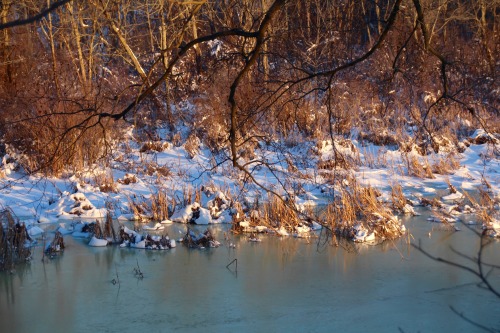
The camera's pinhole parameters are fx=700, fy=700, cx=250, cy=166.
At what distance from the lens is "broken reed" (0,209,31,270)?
24.6 ft

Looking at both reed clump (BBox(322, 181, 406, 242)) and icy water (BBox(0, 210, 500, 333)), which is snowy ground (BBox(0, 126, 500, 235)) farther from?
icy water (BBox(0, 210, 500, 333))

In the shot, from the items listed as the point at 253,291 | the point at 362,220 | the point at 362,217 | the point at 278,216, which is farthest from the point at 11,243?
the point at 362,217

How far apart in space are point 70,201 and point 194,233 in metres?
2.52

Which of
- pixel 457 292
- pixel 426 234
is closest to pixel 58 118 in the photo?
pixel 426 234

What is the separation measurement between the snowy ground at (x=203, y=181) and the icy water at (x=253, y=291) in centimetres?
155

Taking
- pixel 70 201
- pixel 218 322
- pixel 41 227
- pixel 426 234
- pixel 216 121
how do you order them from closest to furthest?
pixel 218 322 → pixel 426 234 → pixel 41 227 → pixel 70 201 → pixel 216 121

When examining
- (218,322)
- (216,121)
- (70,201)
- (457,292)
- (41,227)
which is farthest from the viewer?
(216,121)

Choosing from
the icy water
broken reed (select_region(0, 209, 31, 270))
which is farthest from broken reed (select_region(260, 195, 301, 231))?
broken reed (select_region(0, 209, 31, 270))

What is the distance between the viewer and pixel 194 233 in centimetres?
890

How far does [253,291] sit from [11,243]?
2.80m

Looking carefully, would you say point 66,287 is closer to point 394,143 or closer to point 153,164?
point 153,164

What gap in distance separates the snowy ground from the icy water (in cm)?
155

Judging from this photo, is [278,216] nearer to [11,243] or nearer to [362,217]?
[362,217]

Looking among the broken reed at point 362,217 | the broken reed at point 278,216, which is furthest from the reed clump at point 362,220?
the broken reed at point 278,216
